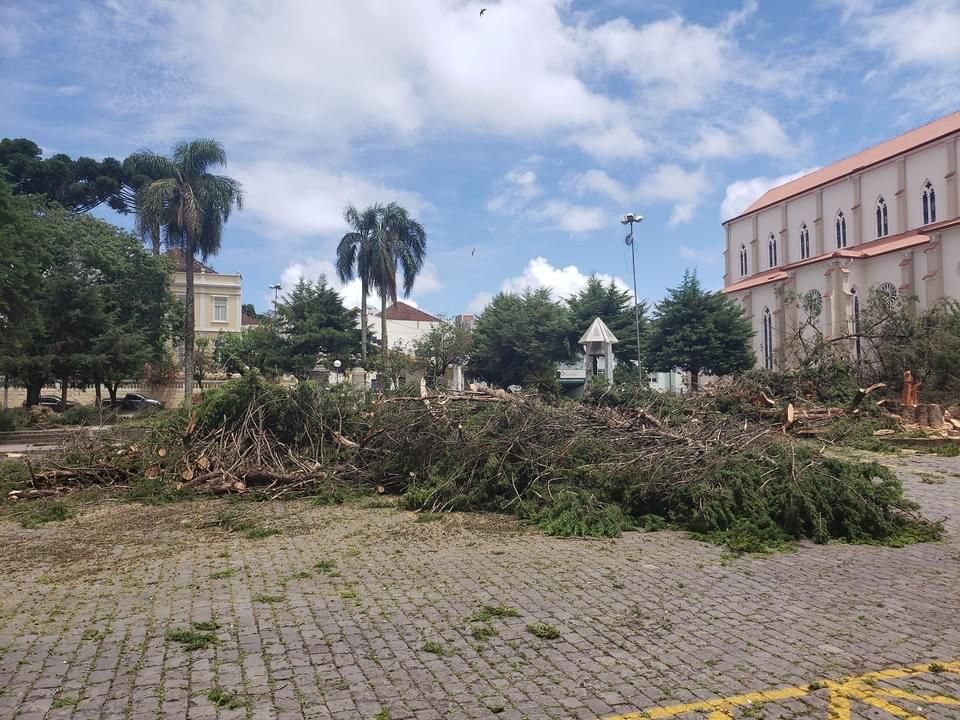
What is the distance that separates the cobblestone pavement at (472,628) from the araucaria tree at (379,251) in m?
34.3

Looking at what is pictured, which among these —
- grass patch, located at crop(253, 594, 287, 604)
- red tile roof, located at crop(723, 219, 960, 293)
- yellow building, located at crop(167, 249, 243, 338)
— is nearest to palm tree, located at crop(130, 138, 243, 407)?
yellow building, located at crop(167, 249, 243, 338)

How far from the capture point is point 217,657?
14.2 feet

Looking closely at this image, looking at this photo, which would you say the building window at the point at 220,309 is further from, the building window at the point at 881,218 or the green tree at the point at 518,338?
the building window at the point at 881,218

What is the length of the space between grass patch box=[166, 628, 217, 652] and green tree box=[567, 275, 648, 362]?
36358mm

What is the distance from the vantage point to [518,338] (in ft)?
137

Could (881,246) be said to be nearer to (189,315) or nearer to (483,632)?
(189,315)

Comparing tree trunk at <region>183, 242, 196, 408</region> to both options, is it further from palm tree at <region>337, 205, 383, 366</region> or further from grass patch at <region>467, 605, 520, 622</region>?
grass patch at <region>467, 605, 520, 622</region>

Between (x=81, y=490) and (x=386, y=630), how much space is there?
335 inches

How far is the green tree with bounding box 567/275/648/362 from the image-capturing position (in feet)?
132

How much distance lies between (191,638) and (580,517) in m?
4.77

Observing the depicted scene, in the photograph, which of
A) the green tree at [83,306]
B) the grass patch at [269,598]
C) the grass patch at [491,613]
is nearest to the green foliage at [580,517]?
the grass patch at [491,613]

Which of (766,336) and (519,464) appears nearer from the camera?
(519,464)

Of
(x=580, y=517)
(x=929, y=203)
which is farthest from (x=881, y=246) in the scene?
(x=580, y=517)

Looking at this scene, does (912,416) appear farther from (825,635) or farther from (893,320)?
(825,635)
